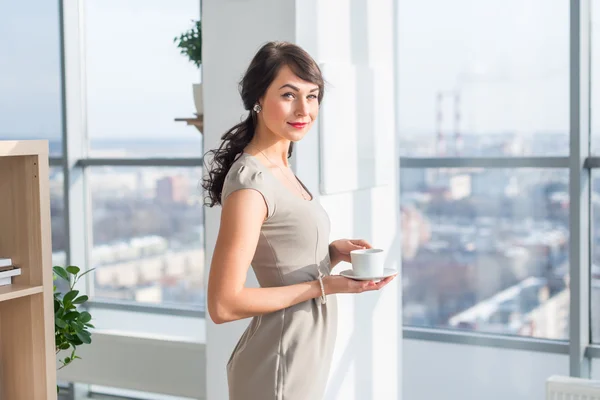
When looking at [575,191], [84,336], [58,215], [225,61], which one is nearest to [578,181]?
[575,191]

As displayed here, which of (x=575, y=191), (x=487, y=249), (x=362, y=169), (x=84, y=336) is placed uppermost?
(x=362, y=169)

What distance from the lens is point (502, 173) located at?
11.4ft

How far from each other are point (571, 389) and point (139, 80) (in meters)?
2.64

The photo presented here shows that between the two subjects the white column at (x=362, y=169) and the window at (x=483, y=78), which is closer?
the white column at (x=362, y=169)

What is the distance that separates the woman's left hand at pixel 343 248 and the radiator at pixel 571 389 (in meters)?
1.44

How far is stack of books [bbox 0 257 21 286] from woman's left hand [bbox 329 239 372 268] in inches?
40.3

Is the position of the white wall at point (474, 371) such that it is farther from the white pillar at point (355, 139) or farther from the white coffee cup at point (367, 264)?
the white coffee cup at point (367, 264)

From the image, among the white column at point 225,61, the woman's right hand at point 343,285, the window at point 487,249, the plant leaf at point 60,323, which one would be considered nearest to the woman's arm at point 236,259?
the woman's right hand at point 343,285

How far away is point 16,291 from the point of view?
2.39 metres

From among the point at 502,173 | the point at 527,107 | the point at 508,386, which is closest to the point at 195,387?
the point at 508,386

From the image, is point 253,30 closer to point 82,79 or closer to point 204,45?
point 204,45

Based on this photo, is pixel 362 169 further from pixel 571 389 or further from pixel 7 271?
pixel 7 271

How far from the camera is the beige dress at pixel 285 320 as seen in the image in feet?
6.15

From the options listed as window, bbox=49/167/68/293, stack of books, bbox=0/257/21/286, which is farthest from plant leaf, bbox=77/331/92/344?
window, bbox=49/167/68/293
